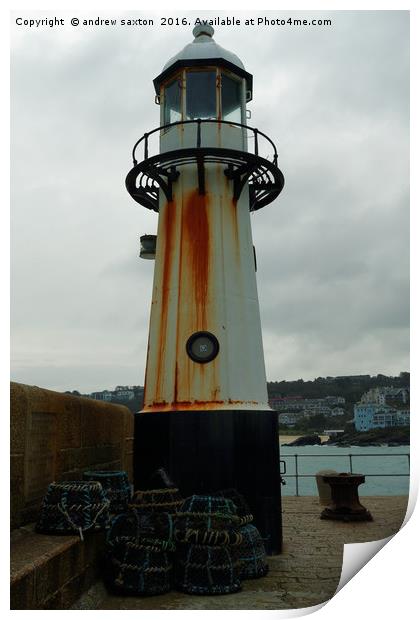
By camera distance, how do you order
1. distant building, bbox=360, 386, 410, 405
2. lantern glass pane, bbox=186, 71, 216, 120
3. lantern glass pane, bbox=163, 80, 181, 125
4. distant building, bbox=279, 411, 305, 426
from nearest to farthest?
distant building, bbox=360, 386, 410, 405 < distant building, bbox=279, 411, 305, 426 < lantern glass pane, bbox=186, 71, 216, 120 < lantern glass pane, bbox=163, 80, 181, 125

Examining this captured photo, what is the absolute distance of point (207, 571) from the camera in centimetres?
600

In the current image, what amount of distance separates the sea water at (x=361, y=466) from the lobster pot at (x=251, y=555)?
1.92 meters

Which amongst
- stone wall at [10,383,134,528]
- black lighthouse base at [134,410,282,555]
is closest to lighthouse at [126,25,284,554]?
black lighthouse base at [134,410,282,555]

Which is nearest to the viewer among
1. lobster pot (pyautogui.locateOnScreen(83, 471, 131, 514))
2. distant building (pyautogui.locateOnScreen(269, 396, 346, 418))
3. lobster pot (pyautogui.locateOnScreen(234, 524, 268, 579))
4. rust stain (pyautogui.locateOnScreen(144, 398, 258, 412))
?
lobster pot (pyautogui.locateOnScreen(234, 524, 268, 579))

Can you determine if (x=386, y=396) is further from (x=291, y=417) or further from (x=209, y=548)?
(x=291, y=417)

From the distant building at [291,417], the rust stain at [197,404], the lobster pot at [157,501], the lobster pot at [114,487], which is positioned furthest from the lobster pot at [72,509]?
the distant building at [291,417]

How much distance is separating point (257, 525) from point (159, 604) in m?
2.51

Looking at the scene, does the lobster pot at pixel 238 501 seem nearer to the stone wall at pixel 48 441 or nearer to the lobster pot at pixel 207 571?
the lobster pot at pixel 207 571

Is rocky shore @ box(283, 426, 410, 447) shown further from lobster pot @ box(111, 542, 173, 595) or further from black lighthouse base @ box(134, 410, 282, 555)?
lobster pot @ box(111, 542, 173, 595)

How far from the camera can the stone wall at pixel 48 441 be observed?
5773mm

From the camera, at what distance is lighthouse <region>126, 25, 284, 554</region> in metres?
→ 7.91

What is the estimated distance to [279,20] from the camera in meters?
5.25

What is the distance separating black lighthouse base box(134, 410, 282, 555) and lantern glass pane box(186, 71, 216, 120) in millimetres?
4683
